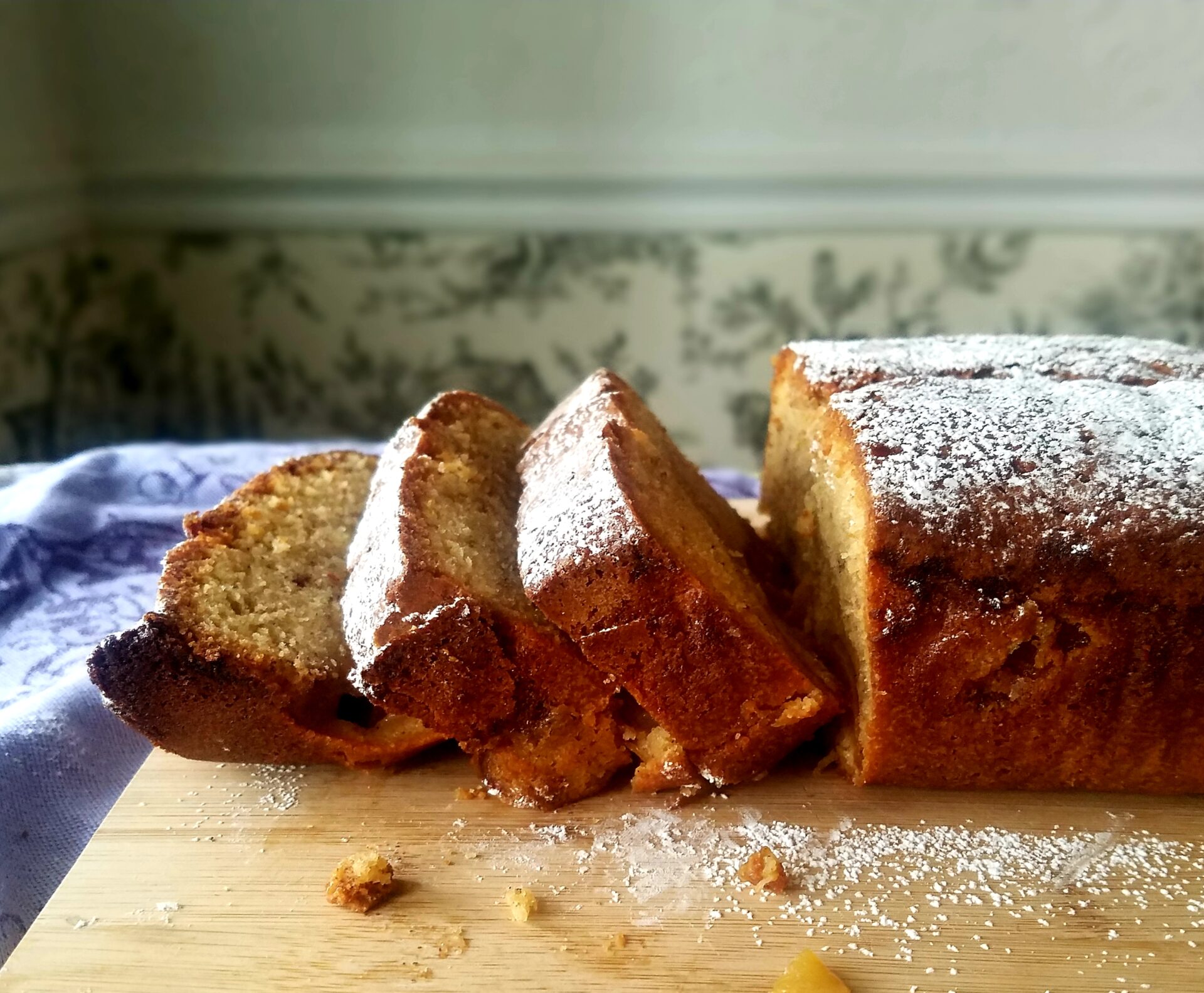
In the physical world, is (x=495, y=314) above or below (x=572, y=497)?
above

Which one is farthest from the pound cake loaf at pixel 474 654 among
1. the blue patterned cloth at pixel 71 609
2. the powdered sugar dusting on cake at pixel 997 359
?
the powdered sugar dusting on cake at pixel 997 359

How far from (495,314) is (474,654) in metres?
2.37

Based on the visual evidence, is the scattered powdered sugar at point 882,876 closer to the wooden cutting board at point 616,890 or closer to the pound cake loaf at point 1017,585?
the wooden cutting board at point 616,890

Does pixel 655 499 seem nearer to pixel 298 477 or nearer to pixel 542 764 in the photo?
pixel 542 764

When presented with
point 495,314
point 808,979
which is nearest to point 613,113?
point 495,314

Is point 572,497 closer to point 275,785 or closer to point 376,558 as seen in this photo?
point 376,558

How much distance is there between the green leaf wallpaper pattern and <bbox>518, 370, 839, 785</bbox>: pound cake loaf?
204cm

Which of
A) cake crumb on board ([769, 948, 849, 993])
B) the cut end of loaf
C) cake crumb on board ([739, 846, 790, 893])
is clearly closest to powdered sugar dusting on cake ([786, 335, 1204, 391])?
the cut end of loaf

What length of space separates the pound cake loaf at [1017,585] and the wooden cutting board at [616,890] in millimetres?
119

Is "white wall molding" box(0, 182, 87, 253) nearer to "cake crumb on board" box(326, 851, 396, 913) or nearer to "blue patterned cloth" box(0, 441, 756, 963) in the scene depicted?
"blue patterned cloth" box(0, 441, 756, 963)

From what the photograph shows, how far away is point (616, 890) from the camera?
1.36 m

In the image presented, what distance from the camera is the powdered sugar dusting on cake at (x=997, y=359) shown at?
5.79 feet

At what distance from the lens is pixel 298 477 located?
1.96 meters

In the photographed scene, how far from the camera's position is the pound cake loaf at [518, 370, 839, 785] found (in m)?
1.38
